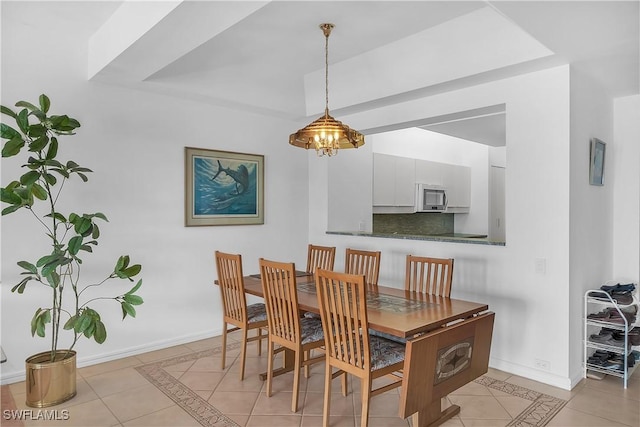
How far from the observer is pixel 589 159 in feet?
10.6

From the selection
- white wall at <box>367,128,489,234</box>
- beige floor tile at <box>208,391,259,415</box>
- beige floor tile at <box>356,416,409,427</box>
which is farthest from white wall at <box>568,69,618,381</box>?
white wall at <box>367,128,489,234</box>

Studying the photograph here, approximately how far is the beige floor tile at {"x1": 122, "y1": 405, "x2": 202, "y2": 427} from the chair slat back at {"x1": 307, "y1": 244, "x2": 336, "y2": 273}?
1685 mm

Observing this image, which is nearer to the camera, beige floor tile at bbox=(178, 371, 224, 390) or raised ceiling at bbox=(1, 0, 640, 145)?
raised ceiling at bbox=(1, 0, 640, 145)

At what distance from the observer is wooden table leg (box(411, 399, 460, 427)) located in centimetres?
230

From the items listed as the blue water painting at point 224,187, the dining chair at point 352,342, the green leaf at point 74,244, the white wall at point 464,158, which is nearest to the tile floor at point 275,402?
the dining chair at point 352,342

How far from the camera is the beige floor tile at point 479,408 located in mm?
2535

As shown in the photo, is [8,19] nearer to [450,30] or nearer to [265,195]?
[265,195]

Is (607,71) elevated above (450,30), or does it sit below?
below

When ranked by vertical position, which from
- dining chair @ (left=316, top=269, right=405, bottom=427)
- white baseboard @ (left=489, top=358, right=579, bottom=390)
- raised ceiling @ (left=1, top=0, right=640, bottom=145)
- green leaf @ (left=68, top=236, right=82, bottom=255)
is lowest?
white baseboard @ (left=489, top=358, right=579, bottom=390)

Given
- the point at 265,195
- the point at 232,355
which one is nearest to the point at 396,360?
the point at 232,355

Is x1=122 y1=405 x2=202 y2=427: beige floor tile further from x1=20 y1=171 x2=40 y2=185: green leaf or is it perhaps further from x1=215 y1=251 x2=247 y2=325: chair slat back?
x1=20 y1=171 x2=40 y2=185: green leaf

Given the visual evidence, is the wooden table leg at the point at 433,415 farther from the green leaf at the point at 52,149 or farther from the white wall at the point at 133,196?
the green leaf at the point at 52,149

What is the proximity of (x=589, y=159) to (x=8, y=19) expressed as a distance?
4476 mm

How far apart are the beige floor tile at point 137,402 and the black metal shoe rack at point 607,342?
308cm
